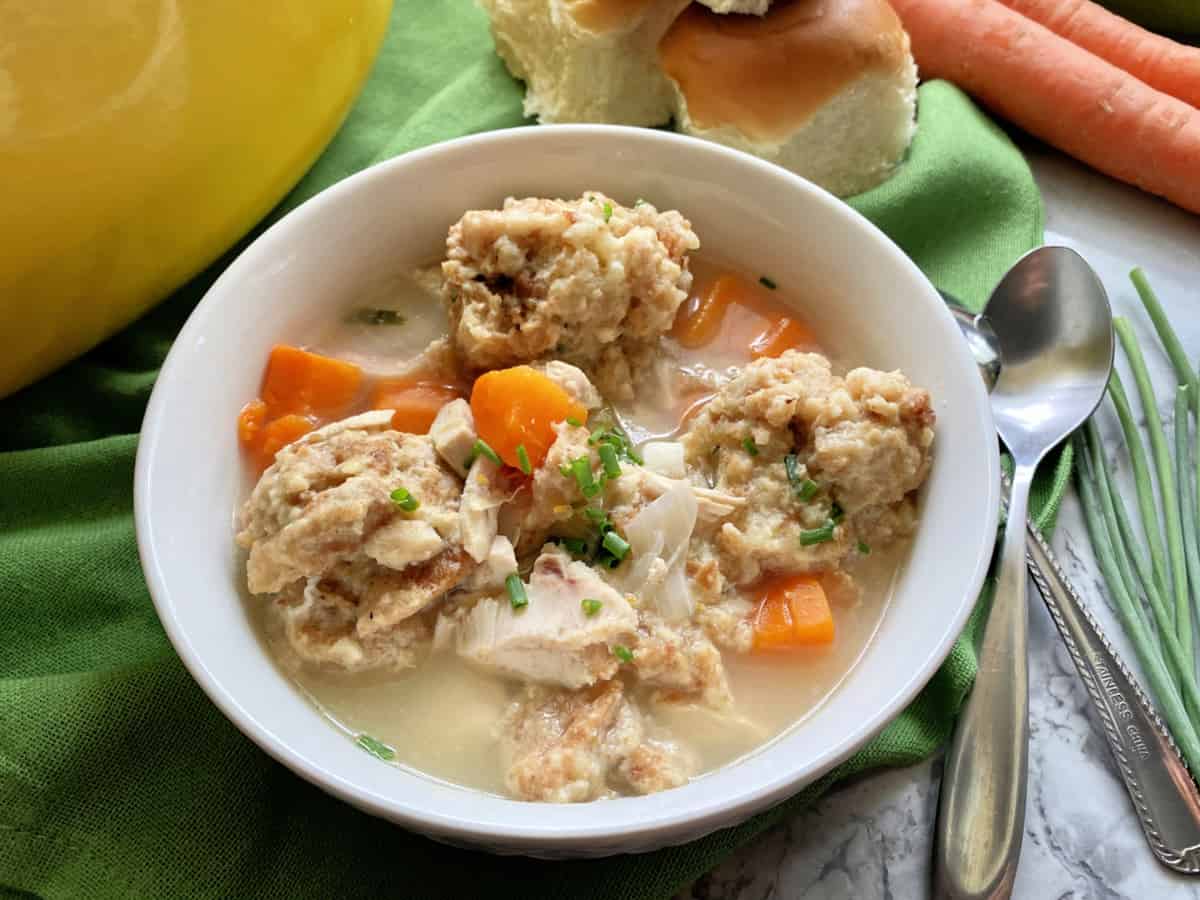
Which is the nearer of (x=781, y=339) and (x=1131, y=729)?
(x=1131, y=729)

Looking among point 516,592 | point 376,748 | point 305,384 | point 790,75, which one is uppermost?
point 790,75

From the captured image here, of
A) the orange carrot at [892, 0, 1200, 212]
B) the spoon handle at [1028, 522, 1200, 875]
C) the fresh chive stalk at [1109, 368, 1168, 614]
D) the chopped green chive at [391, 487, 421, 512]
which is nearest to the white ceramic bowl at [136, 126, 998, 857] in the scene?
the chopped green chive at [391, 487, 421, 512]

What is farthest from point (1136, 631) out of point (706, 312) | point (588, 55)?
point (588, 55)

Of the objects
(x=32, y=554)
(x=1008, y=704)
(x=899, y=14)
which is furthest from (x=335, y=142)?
(x=1008, y=704)

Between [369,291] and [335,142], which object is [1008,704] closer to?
[369,291]

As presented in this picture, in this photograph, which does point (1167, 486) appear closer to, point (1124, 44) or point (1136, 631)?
point (1136, 631)

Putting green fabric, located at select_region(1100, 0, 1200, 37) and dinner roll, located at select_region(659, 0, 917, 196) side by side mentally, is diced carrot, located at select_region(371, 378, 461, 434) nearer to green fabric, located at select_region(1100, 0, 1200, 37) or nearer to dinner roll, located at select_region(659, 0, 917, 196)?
dinner roll, located at select_region(659, 0, 917, 196)
